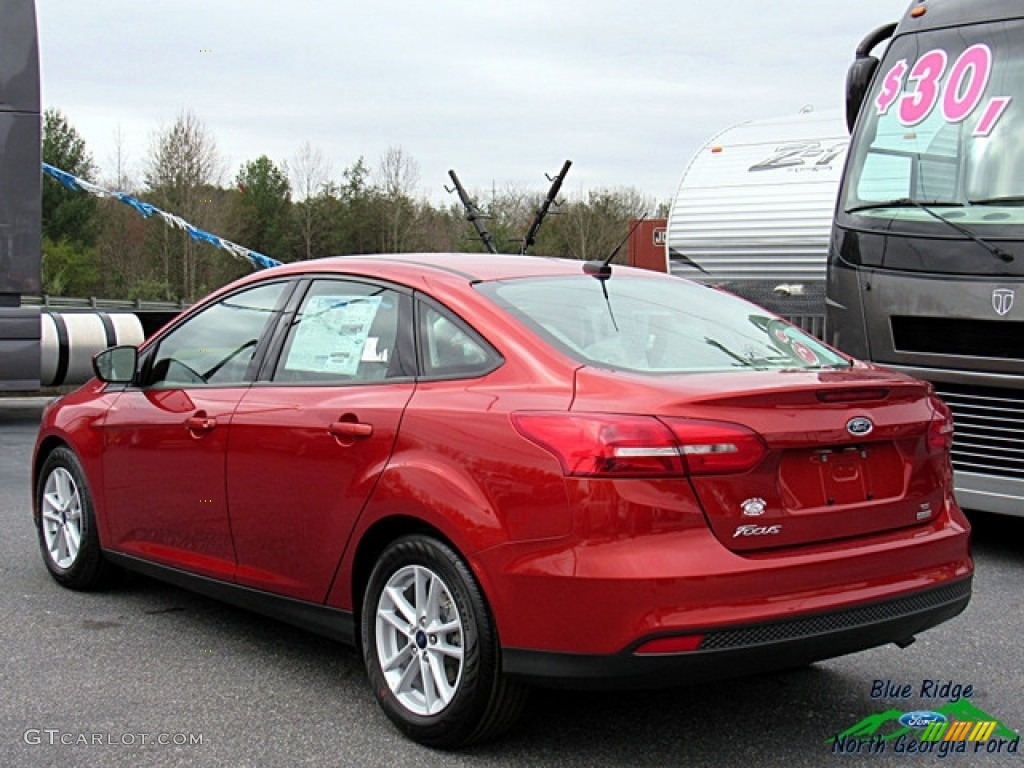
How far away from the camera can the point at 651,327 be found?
13.4 feet

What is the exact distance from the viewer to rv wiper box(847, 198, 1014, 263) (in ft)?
20.9

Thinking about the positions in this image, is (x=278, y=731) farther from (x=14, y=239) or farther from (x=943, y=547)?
(x=14, y=239)

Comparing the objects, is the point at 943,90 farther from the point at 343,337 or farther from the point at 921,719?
the point at 343,337

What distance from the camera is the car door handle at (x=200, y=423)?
4680 millimetres

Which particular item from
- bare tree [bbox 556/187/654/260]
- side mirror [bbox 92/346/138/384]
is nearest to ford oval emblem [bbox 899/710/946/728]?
side mirror [bbox 92/346/138/384]

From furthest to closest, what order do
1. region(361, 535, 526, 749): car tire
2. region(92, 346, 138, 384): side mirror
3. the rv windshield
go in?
the rv windshield → region(92, 346, 138, 384): side mirror → region(361, 535, 526, 749): car tire

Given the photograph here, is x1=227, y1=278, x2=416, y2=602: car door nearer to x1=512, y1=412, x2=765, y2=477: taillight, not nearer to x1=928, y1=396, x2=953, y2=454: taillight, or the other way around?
x1=512, y1=412, x2=765, y2=477: taillight

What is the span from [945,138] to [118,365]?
15.6ft

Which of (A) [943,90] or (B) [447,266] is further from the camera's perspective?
(A) [943,90]

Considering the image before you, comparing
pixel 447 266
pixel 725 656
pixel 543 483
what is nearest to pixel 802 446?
pixel 725 656

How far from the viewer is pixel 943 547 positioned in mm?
3826

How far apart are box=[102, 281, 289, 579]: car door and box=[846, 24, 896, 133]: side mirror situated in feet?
15.0

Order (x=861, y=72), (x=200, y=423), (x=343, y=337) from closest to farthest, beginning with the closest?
(x=343, y=337)
(x=200, y=423)
(x=861, y=72)

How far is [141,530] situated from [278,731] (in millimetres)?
1604
